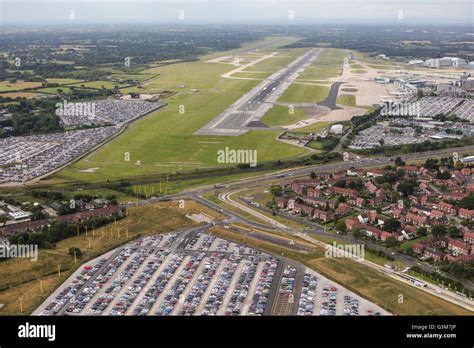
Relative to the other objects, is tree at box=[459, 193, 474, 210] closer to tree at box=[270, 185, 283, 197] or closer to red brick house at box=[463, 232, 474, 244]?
red brick house at box=[463, 232, 474, 244]

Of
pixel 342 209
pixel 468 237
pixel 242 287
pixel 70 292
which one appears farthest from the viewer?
pixel 342 209

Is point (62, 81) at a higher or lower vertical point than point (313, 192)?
higher

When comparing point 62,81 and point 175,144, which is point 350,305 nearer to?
point 175,144

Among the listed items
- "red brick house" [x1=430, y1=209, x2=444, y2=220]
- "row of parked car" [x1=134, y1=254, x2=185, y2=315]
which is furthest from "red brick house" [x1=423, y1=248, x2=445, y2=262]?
"row of parked car" [x1=134, y1=254, x2=185, y2=315]

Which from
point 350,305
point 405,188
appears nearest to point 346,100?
point 405,188

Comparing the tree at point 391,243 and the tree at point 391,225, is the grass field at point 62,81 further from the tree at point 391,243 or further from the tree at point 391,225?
the tree at point 391,243

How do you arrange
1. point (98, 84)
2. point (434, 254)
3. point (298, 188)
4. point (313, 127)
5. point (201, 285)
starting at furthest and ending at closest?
point (98, 84), point (313, 127), point (298, 188), point (434, 254), point (201, 285)
